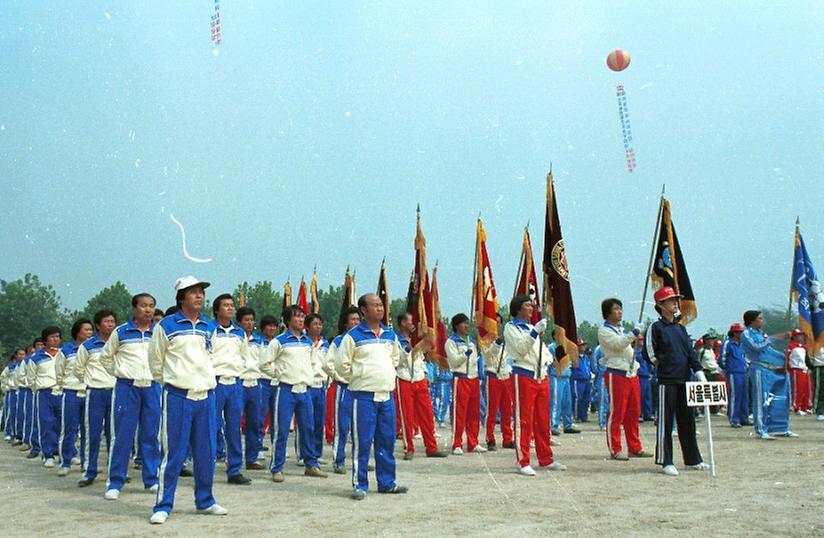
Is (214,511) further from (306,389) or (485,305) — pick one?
(485,305)

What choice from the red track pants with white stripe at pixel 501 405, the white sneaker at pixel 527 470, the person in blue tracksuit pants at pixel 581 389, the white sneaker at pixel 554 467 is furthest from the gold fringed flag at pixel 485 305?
the person in blue tracksuit pants at pixel 581 389

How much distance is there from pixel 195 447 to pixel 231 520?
75cm

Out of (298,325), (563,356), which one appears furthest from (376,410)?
(563,356)

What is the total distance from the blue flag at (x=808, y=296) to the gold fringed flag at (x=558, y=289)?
540cm

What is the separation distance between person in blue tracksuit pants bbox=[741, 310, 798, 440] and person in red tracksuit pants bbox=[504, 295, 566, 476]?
5.06 meters

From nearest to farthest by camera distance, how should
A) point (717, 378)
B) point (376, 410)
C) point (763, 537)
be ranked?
1. point (763, 537)
2. point (376, 410)
3. point (717, 378)

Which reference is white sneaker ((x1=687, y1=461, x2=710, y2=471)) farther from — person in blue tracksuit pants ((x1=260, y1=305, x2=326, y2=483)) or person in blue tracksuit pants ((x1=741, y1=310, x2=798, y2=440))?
person in blue tracksuit pants ((x1=260, y1=305, x2=326, y2=483))

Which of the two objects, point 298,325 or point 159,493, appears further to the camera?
point 298,325

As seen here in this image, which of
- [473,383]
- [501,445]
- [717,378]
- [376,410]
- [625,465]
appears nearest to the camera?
[376,410]

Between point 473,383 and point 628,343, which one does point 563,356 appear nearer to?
point 628,343

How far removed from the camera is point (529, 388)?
10.2 metres

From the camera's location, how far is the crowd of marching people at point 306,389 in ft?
24.8

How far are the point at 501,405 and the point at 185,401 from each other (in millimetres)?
7245

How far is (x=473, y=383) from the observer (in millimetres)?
13172
